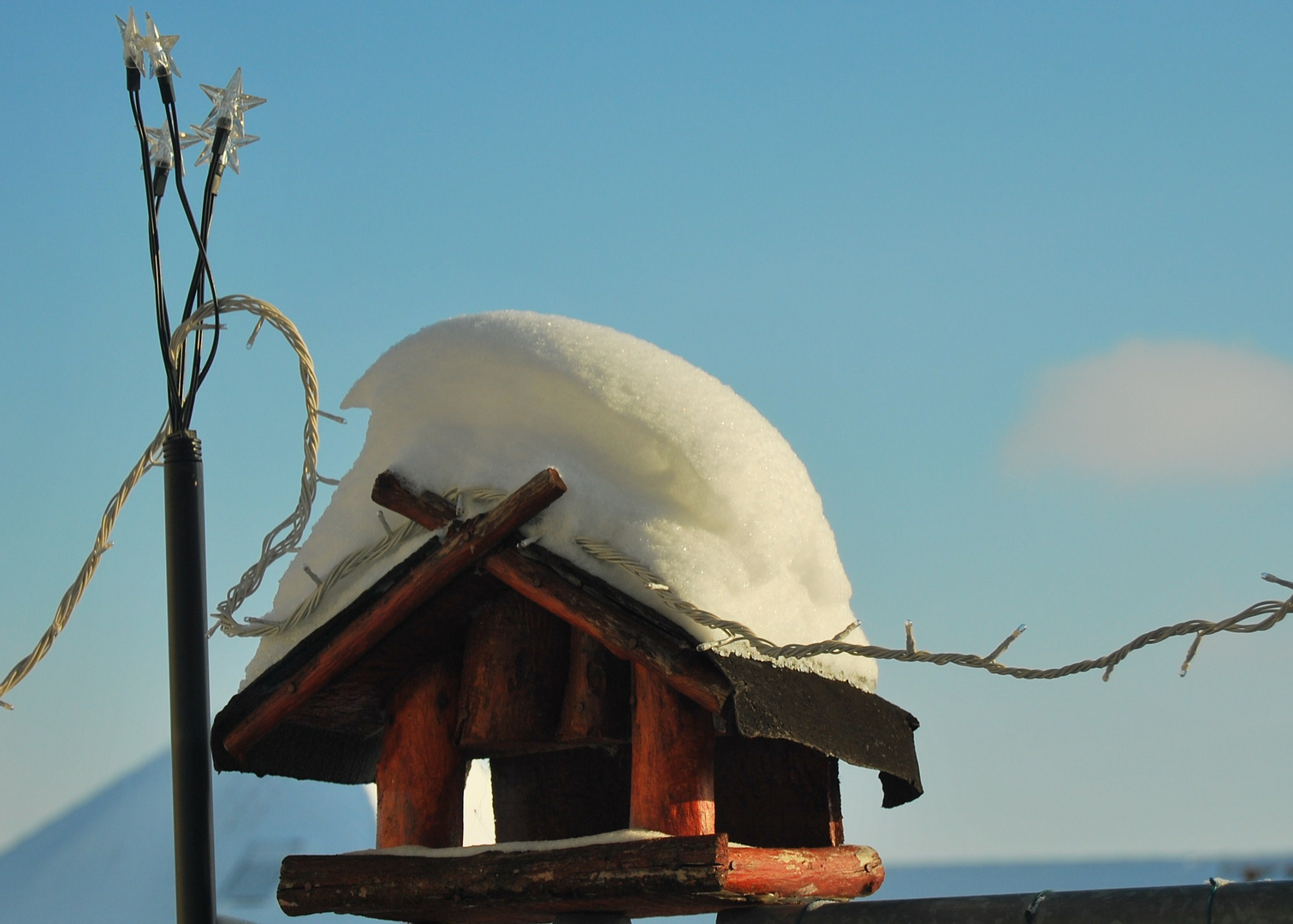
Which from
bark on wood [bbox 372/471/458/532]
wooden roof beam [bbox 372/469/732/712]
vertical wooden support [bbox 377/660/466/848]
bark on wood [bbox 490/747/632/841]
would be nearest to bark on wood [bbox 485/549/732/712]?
wooden roof beam [bbox 372/469/732/712]

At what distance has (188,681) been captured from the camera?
5.61ft

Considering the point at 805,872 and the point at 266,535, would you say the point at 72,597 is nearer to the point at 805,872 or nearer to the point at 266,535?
the point at 266,535

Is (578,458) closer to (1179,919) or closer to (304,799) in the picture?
(1179,919)

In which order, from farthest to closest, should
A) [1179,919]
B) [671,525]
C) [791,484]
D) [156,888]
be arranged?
[156,888] < [791,484] < [671,525] < [1179,919]

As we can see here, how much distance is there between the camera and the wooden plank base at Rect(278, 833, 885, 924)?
4.52 ft

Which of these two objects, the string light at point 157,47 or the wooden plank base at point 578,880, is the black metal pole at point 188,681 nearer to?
the wooden plank base at point 578,880

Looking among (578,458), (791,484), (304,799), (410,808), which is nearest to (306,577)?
(410,808)

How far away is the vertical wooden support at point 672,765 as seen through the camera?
1475 millimetres

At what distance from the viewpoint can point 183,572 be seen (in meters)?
1.72

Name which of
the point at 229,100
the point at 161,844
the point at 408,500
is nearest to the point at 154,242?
the point at 229,100

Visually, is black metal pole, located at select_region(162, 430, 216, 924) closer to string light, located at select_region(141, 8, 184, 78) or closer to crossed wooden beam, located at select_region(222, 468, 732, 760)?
crossed wooden beam, located at select_region(222, 468, 732, 760)

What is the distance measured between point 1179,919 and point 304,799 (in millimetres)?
6065

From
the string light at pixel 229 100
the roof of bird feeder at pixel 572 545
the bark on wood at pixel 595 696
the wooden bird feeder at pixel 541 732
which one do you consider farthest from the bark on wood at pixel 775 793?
the string light at pixel 229 100

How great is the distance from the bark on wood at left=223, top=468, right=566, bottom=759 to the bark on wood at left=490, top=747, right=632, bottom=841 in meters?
0.44
